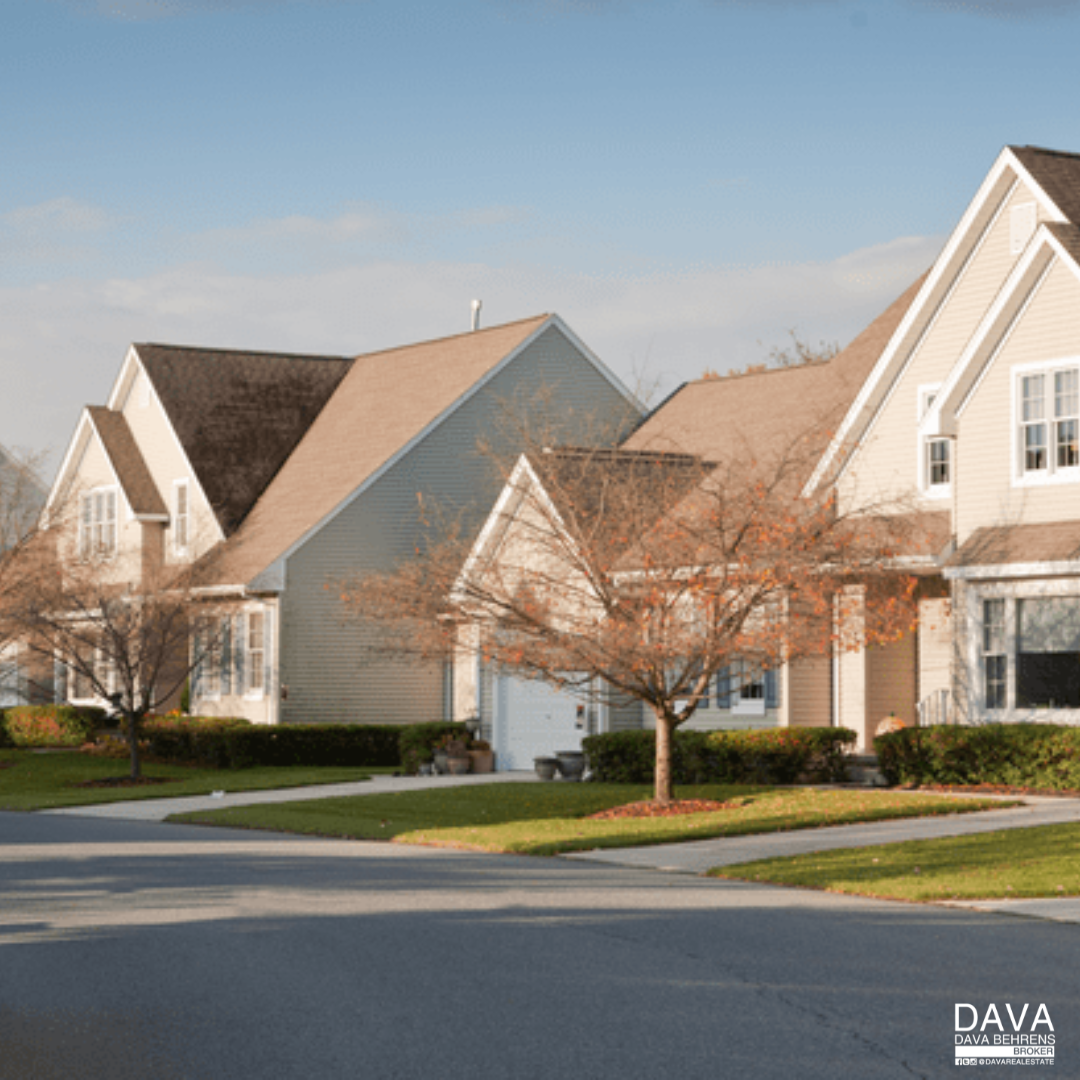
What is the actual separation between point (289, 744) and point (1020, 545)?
17.2m

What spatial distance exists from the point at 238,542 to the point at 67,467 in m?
9.58

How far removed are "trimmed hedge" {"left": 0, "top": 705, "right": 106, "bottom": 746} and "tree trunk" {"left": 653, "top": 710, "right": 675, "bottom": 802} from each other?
77.9 ft

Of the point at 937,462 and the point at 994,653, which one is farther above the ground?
the point at 937,462

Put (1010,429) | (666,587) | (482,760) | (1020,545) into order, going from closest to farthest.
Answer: (666,587)
(1020,545)
(1010,429)
(482,760)

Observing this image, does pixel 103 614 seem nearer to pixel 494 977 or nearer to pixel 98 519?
pixel 98 519

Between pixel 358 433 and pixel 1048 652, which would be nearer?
pixel 1048 652

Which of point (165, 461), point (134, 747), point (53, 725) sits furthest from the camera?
point (53, 725)

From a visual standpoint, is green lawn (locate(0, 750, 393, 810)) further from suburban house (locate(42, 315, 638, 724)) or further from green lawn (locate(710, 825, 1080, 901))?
green lawn (locate(710, 825, 1080, 901))

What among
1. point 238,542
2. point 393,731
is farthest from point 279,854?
point 238,542

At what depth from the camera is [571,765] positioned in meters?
29.5

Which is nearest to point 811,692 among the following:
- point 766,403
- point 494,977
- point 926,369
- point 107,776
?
point 926,369

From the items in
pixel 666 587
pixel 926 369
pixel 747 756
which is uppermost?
pixel 926 369

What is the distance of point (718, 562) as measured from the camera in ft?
72.1

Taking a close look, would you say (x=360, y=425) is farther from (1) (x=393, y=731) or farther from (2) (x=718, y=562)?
(2) (x=718, y=562)
